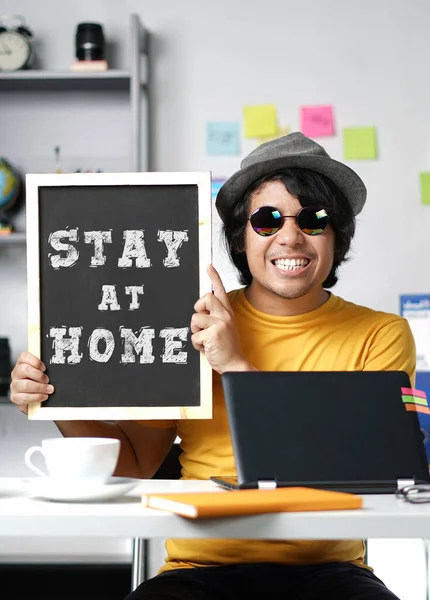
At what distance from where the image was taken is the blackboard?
1419 mm

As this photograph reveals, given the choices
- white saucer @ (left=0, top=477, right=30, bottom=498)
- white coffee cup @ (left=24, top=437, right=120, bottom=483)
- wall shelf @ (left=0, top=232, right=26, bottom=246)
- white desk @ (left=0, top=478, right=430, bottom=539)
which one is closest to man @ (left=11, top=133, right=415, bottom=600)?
white saucer @ (left=0, top=477, right=30, bottom=498)

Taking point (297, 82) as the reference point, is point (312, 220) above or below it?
below

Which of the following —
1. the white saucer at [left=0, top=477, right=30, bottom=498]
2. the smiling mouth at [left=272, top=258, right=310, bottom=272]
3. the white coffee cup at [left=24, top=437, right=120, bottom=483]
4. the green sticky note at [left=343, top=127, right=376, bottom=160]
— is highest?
the green sticky note at [left=343, top=127, right=376, bottom=160]

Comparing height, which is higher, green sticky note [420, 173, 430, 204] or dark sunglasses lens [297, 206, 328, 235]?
green sticky note [420, 173, 430, 204]

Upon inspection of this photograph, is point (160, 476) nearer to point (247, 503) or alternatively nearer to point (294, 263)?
point (294, 263)

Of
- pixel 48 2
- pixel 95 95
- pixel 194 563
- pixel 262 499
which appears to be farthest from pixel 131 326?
pixel 48 2

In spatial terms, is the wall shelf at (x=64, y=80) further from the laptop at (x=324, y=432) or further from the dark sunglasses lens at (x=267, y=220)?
the laptop at (x=324, y=432)

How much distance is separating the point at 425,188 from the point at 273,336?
5.75ft

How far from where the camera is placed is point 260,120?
10.5 feet

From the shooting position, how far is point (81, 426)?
Answer: 1562mm

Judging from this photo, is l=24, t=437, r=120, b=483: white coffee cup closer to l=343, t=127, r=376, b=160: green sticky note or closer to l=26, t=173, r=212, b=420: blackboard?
l=26, t=173, r=212, b=420: blackboard

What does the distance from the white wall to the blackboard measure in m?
1.79

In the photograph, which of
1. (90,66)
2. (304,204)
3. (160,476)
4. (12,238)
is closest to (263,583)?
(160,476)

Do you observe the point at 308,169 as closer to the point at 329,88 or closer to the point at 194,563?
the point at 194,563
